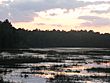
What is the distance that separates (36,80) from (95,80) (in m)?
6.09

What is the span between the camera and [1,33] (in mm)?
129625

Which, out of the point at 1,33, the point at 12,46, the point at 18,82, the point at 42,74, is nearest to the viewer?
the point at 18,82

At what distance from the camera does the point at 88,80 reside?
40656 mm

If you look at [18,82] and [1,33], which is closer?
[18,82]

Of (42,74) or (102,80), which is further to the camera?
(42,74)

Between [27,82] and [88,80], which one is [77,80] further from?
[27,82]

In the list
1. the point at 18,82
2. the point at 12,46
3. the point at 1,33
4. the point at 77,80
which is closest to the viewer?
the point at 18,82

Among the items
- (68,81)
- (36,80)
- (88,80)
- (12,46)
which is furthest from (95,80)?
(12,46)

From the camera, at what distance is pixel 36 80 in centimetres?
4088

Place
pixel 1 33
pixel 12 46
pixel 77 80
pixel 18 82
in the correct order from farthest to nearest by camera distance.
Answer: pixel 12 46 < pixel 1 33 < pixel 77 80 < pixel 18 82

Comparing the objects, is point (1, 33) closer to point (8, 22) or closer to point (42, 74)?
point (8, 22)

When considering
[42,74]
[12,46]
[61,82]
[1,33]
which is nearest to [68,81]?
[61,82]

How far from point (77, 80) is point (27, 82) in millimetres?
5390

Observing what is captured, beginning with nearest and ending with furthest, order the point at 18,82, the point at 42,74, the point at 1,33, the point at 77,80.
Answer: the point at 18,82, the point at 77,80, the point at 42,74, the point at 1,33
